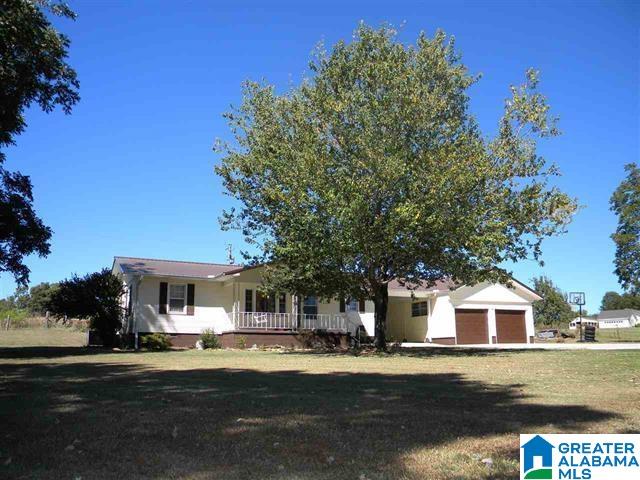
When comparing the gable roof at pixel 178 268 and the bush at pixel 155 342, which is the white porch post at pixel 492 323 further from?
the bush at pixel 155 342

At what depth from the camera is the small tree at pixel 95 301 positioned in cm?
2567

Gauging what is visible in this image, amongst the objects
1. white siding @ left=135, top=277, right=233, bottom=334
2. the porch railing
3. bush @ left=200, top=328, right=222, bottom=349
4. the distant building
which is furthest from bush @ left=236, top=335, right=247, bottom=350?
the distant building

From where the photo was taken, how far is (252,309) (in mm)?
28438

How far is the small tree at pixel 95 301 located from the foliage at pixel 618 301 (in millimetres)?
97457

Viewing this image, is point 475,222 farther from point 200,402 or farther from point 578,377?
point 200,402

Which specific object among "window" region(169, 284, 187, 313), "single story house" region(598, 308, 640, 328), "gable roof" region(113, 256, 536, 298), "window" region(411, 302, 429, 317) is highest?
"gable roof" region(113, 256, 536, 298)

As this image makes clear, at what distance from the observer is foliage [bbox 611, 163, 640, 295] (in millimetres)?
44438

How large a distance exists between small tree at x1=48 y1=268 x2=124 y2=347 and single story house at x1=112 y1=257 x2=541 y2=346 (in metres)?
0.80

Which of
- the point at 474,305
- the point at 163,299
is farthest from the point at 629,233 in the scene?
the point at 163,299

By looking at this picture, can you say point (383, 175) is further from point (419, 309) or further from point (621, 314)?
point (621, 314)

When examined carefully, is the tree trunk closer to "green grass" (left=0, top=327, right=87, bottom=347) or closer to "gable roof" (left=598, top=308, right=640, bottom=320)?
"green grass" (left=0, top=327, right=87, bottom=347)
